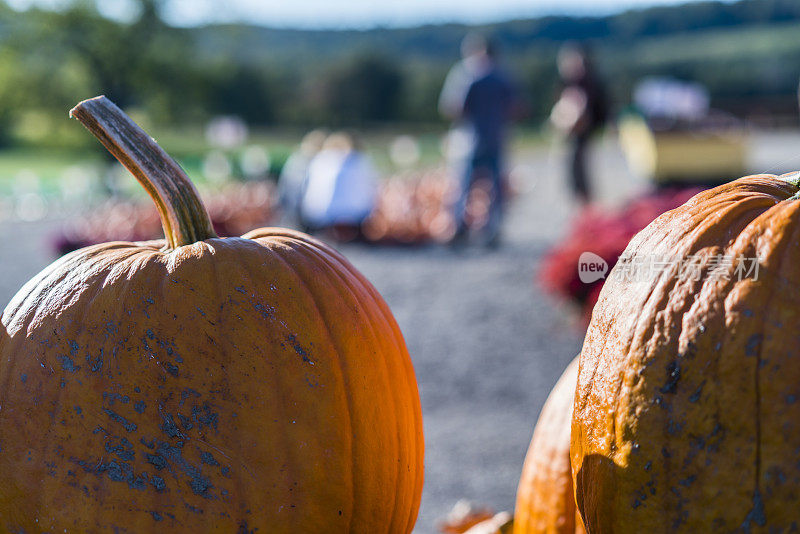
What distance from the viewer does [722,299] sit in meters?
1.04

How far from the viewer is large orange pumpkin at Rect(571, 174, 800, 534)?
980mm

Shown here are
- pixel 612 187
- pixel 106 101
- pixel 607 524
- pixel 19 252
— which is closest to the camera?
pixel 607 524

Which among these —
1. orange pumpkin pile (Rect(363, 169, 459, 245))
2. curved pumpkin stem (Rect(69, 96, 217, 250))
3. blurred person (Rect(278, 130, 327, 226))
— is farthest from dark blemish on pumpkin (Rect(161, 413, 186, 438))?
blurred person (Rect(278, 130, 327, 226))

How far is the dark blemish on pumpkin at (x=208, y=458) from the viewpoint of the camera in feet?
3.86

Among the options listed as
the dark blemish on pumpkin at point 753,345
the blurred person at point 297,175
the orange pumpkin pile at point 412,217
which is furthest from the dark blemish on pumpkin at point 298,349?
the blurred person at point 297,175

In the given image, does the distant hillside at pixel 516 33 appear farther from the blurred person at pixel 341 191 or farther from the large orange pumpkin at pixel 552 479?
the large orange pumpkin at pixel 552 479

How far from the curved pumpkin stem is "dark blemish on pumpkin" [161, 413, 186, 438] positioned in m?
0.38

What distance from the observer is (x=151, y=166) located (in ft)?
4.60

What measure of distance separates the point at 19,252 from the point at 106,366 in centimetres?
1208

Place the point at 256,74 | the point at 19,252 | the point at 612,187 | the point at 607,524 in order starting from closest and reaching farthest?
the point at 607,524
the point at 19,252
the point at 612,187
the point at 256,74

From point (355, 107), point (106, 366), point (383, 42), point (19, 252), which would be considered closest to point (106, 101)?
point (106, 366)

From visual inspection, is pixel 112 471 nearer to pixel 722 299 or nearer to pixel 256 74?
pixel 722 299

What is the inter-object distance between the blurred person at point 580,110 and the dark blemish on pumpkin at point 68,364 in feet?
31.8

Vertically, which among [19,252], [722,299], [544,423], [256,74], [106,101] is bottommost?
[19,252]
